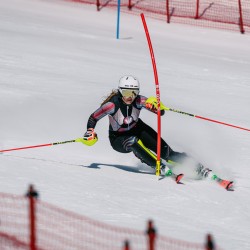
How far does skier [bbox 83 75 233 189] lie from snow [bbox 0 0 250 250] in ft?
→ 1.03

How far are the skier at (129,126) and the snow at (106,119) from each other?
0.31 metres

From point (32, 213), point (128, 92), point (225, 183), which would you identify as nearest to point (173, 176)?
point (225, 183)

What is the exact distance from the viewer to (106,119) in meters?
15.5

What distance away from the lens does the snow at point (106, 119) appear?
10.9 metres

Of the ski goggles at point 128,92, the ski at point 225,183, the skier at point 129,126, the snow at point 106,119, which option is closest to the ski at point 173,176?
the skier at point 129,126

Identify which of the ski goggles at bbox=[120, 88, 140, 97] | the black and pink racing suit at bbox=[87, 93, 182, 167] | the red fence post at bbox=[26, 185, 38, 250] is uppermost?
the ski goggles at bbox=[120, 88, 140, 97]

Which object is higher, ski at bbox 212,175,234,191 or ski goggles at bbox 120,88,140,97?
ski goggles at bbox 120,88,140,97

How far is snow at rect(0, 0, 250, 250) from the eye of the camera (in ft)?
35.6

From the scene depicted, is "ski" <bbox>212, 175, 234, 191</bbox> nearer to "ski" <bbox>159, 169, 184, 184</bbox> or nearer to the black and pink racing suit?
"ski" <bbox>159, 169, 184, 184</bbox>

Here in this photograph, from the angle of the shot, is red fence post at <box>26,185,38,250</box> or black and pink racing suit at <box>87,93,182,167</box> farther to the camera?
black and pink racing suit at <box>87,93,182,167</box>

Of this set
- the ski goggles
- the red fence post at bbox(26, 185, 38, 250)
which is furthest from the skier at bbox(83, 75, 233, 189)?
the red fence post at bbox(26, 185, 38, 250)

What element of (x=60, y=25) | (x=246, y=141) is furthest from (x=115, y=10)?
(x=246, y=141)

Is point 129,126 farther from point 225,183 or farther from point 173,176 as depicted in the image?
point 225,183

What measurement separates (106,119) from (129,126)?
3.34 meters
